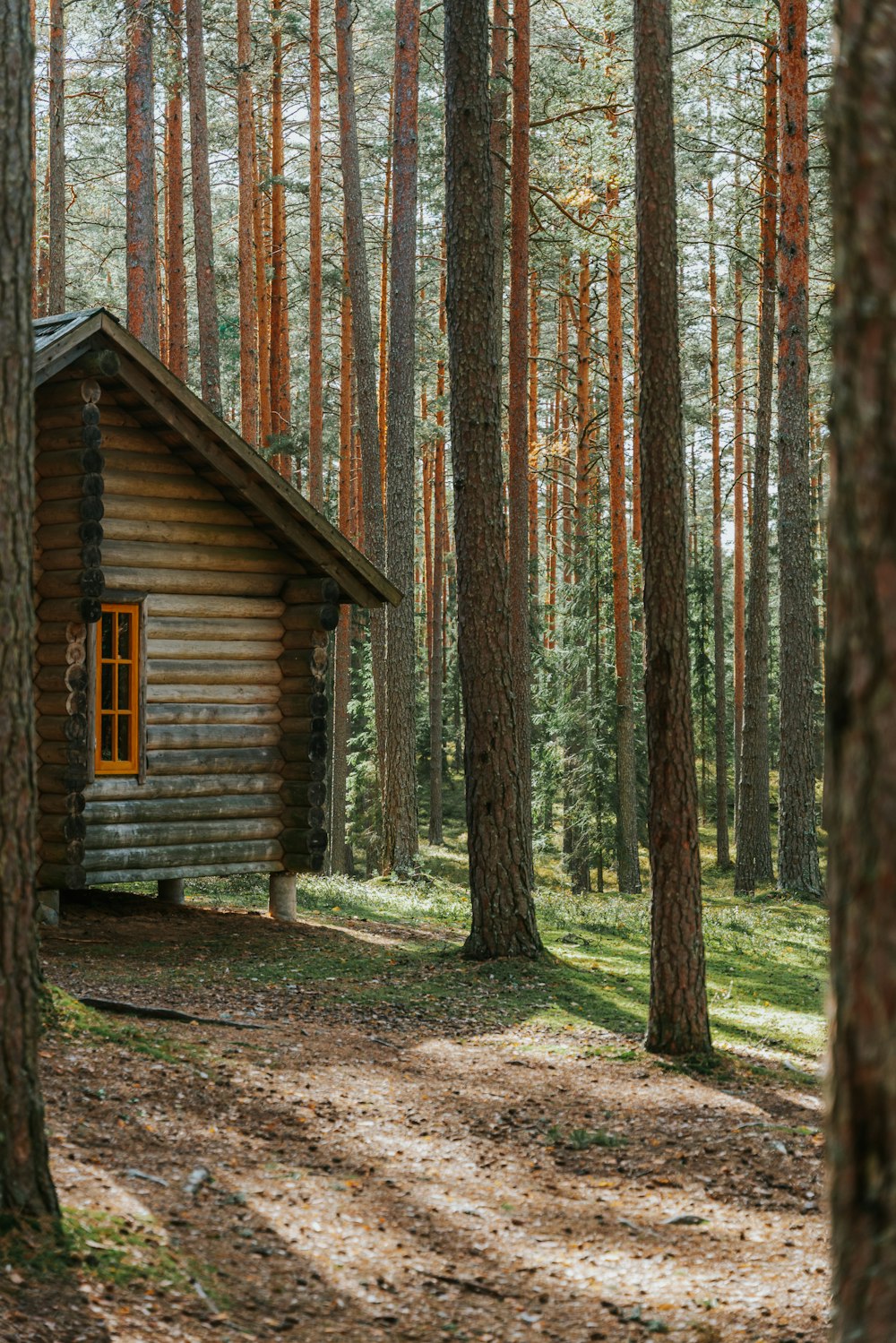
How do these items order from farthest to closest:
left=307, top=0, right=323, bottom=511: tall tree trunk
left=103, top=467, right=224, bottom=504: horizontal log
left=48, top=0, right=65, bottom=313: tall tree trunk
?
left=307, top=0, right=323, bottom=511: tall tree trunk → left=48, top=0, right=65, bottom=313: tall tree trunk → left=103, top=467, right=224, bottom=504: horizontal log

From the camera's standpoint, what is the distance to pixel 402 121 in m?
19.7

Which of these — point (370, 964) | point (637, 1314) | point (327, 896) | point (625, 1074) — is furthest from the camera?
point (327, 896)

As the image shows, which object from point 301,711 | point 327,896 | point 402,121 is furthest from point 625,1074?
point 402,121

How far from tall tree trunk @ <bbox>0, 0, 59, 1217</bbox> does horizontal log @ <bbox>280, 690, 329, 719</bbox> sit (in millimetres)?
8907

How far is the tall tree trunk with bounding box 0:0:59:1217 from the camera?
5113mm

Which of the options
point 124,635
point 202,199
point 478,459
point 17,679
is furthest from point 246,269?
point 17,679

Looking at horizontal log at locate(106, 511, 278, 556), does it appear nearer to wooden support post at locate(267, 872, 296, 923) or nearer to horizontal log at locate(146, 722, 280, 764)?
horizontal log at locate(146, 722, 280, 764)

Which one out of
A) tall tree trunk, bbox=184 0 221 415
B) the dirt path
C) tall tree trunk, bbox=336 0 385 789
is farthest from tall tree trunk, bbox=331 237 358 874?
the dirt path

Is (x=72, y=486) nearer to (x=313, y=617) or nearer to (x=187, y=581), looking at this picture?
(x=187, y=581)

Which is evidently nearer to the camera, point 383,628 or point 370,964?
point 370,964

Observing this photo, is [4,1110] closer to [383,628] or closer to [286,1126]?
[286,1126]

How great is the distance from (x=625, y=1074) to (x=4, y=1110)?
16.8 feet

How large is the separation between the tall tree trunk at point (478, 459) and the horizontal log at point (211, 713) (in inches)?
119

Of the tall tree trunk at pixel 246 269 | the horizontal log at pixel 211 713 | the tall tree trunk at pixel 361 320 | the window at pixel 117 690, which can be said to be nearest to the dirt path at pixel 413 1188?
the window at pixel 117 690
